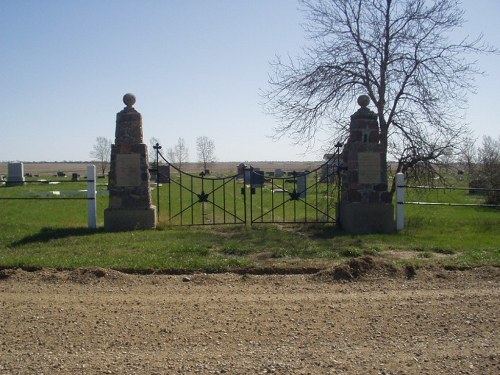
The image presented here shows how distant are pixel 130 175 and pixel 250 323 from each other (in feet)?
25.4

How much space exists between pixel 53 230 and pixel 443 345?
9.54 metres

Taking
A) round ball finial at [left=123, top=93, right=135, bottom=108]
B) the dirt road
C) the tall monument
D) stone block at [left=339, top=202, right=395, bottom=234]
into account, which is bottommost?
the dirt road

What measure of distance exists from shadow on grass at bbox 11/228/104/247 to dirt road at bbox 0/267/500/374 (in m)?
3.38

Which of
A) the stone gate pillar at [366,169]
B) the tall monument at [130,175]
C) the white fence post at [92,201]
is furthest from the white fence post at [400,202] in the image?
the white fence post at [92,201]

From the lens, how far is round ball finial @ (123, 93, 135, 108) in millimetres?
12734

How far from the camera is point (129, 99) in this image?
1276 centimetres

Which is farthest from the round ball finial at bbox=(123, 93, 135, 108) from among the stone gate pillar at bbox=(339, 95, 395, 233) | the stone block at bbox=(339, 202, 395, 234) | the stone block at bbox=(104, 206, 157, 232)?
the stone block at bbox=(339, 202, 395, 234)

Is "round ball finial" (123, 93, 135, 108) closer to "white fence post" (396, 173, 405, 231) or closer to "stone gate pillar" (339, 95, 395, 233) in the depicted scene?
"stone gate pillar" (339, 95, 395, 233)

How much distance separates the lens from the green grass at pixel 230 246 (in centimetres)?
847

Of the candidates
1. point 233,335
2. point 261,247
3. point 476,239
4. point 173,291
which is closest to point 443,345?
point 233,335

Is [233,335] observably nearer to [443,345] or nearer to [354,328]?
[354,328]

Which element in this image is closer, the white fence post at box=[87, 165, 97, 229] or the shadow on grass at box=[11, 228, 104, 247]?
the shadow on grass at box=[11, 228, 104, 247]

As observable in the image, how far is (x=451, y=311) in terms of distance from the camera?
591 centimetres

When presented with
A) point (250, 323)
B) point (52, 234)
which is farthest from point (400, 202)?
point (250, 323)
